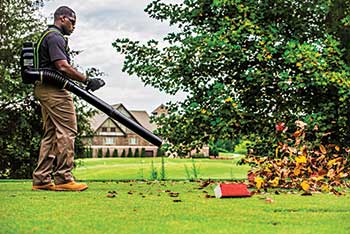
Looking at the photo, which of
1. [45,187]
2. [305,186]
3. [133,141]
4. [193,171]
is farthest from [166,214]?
[133,141]

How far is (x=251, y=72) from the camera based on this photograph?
10.4 metres

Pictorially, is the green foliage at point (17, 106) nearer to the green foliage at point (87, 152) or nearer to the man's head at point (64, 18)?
the green foliage at point (87, 152)

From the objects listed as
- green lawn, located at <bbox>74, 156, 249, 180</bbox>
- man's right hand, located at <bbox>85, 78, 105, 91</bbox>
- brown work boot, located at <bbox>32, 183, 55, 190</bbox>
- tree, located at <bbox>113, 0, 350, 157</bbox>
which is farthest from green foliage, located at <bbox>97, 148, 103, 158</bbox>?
man's right hand, located at <bbox>85, 78, 105, 91</bbox>

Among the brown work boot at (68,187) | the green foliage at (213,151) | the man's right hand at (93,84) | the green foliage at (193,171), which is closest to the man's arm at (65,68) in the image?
the man's right hand at (93,84)

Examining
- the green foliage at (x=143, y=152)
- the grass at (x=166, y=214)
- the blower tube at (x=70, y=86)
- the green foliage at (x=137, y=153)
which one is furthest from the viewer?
the green foliage at (x=137, y=153)

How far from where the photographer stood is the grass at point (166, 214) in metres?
3.67

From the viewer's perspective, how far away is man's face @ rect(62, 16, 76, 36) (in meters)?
6.61

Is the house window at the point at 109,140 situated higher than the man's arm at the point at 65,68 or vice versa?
the man's arm at the point at 65,68

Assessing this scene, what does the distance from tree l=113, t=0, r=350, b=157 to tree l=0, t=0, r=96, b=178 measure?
19.1 ft

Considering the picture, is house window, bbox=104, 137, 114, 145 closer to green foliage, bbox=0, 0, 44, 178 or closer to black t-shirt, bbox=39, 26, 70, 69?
green foliage, bbox=0, 0, 44, 178

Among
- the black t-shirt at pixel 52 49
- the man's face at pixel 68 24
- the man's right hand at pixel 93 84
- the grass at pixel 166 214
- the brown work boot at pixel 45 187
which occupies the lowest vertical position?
the grass at pixel 166 214

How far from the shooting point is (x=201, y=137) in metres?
10.9

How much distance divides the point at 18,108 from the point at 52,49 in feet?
33.7

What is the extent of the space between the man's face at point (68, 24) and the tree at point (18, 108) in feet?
30.4
